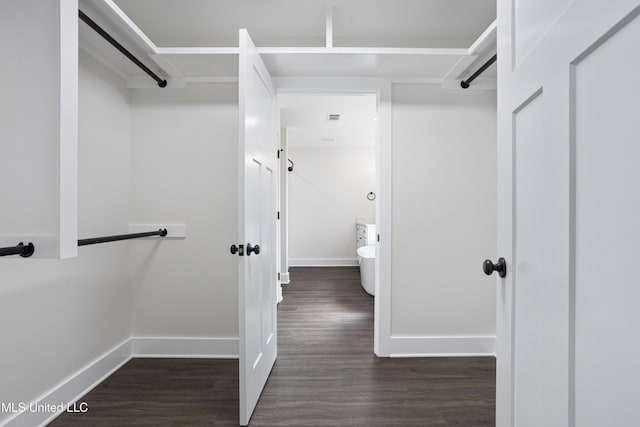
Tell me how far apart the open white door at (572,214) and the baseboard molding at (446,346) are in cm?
147

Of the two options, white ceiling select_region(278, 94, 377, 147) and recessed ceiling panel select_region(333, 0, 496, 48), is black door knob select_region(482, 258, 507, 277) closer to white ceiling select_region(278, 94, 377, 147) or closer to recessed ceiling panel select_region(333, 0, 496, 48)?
recessed ceiling panel select_region(333, 0, 496, 48)

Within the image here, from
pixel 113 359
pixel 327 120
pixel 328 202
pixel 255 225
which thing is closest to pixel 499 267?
pixel 255 225

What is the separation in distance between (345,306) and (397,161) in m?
1.86

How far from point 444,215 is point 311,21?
1.66 metres

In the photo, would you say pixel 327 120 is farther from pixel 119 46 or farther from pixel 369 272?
pixel 119 46

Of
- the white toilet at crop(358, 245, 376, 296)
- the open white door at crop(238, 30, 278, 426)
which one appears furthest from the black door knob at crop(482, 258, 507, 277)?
the white toilet at crop(358, 245, 376, 296)

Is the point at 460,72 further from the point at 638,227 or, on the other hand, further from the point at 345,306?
the point at 345,306

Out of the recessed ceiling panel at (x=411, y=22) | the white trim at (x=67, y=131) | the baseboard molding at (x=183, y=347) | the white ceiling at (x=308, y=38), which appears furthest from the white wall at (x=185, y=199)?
the white trim at (x=67, y=131)

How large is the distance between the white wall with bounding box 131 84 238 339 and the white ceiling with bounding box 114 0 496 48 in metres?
0.38

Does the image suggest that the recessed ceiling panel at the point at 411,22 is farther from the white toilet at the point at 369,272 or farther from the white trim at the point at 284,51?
the white toilet at the point at 369,272

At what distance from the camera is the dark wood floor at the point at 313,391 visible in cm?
163

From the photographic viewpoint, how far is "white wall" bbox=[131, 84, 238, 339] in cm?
230

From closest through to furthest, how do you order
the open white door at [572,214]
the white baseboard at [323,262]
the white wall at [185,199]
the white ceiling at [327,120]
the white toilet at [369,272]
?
the open white door at [572,214], the white wall at [185,199], the white ceiling at [327,120], the white toilet at [369,272], the white baseboard at [323,262]

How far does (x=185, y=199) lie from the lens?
90.7 inches
